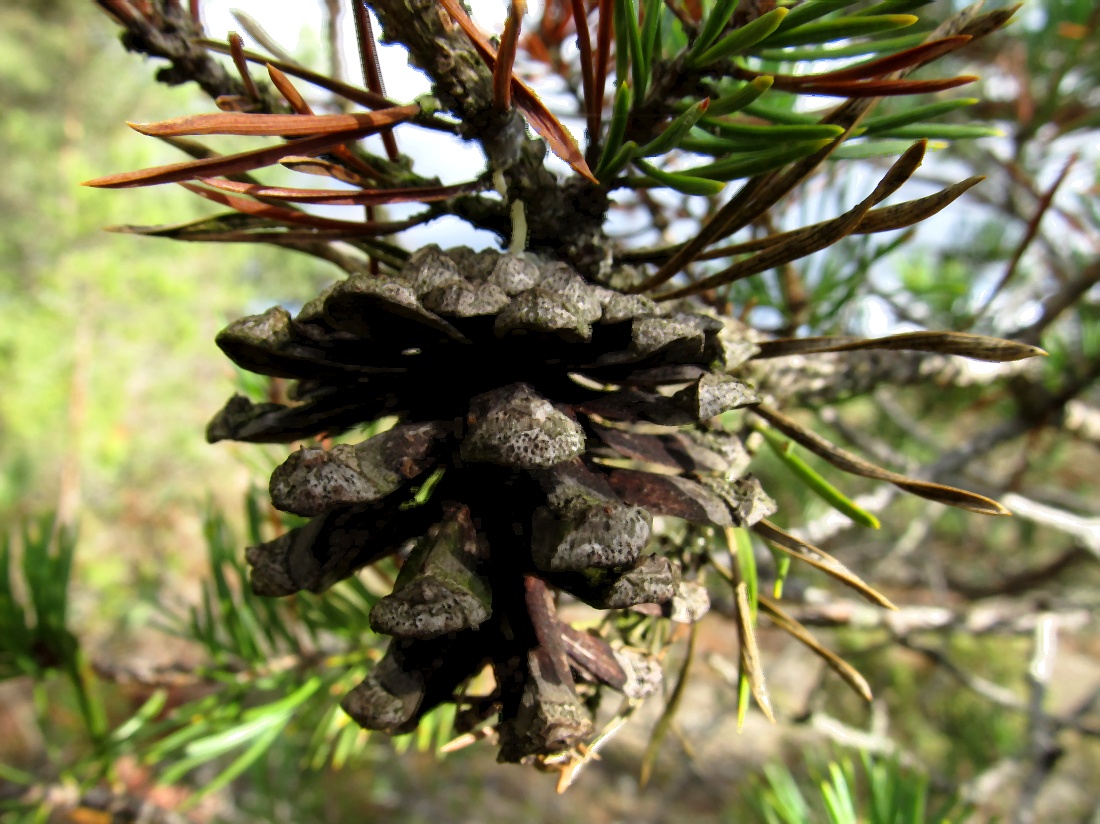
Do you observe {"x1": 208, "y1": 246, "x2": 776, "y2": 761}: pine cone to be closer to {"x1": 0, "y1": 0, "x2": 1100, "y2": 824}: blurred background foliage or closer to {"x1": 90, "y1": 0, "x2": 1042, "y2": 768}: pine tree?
{"x1": 90, "y1": 0, "x2": 1042, "y2": 768}: pine tree

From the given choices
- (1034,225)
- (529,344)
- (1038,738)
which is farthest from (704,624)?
Answer: (529,344)

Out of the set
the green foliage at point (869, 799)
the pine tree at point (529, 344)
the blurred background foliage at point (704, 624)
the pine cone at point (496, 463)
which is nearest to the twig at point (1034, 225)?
the blurred background foliage at point (704, 624)

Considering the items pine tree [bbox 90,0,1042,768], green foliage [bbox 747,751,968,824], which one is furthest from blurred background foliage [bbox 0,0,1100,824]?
pine tree [bbox 90,0,1042,768]

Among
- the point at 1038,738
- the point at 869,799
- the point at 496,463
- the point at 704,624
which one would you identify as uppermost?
the point at 496,463

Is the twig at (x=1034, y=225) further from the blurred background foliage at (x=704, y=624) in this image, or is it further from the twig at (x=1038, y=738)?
the twig at (x=1038, y=738)

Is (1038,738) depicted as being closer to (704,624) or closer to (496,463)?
(496,463)

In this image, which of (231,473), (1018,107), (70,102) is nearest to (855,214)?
(1018,107)
